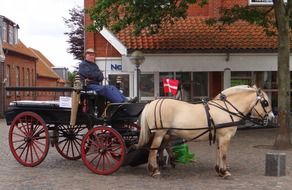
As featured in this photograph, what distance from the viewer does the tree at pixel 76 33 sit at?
41.5 meters

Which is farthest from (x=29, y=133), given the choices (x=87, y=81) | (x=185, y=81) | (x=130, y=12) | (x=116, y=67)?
(x=185, y=81)

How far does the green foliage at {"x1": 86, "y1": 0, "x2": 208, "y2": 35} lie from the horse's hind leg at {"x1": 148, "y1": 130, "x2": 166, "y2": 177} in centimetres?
594

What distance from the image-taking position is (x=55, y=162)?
12.3m

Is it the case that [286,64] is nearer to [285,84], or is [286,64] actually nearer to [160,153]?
[285,84]

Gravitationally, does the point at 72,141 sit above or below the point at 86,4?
below

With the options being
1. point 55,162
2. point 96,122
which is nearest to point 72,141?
point 55,162

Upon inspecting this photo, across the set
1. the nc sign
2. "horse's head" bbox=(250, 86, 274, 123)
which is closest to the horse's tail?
"horse's head" bbox=(250, 86, 274, 123)

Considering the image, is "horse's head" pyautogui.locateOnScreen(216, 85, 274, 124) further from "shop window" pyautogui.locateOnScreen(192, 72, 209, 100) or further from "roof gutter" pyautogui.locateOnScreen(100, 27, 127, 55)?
"shop window" pyautogui.locateOnScreen(192, 72, 209, 100)

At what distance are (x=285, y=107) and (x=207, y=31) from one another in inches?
311

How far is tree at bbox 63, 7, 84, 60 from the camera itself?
41.5 m

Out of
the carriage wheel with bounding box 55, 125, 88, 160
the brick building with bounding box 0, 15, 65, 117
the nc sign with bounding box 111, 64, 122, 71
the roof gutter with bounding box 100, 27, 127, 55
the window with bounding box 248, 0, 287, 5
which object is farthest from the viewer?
the brick building with bounding box 0, 15, 65, 117

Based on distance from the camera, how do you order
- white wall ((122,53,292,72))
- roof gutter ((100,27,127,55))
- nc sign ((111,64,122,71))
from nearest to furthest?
roof gutter ((100,27,127,55)) → white wall ((122,53,292,72)) → nc sign ((111,64,122,71))

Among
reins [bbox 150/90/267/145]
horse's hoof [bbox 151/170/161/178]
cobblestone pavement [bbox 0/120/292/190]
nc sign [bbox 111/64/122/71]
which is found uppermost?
nc sign [bbox 111/64/122/71]

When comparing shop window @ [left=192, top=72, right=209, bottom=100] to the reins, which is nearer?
the reins
